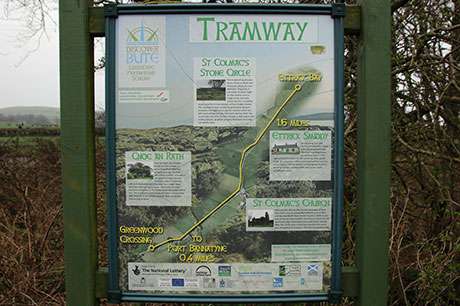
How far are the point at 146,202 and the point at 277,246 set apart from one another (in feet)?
2.12

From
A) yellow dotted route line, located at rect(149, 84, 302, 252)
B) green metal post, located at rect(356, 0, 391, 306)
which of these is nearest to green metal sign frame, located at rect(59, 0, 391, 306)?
green metal post, located at rect(356, 0, 391, 306)

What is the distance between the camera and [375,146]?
2.15m

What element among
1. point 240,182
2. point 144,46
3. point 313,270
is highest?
point 144,46

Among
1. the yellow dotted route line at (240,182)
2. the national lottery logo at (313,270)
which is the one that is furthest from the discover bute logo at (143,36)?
the national lottery logo at (313,270)

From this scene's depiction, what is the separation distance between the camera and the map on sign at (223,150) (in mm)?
2113

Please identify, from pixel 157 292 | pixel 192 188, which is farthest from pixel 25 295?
pixel 192 188

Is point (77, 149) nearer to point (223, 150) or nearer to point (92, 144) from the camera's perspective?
point (92, 144)

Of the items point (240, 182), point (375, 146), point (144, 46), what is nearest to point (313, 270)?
point (240, 182)

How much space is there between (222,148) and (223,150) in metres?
0.01

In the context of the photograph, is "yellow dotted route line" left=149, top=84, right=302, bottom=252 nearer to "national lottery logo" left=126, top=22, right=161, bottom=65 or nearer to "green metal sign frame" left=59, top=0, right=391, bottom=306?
"green metal sign frame" left=59, top=0, right=391, bottom=306

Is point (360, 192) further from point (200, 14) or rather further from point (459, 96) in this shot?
point (459, 96)

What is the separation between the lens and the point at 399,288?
3777 mm

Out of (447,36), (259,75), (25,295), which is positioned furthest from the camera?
(447,36)

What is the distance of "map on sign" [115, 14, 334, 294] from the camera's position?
6.93 feet
